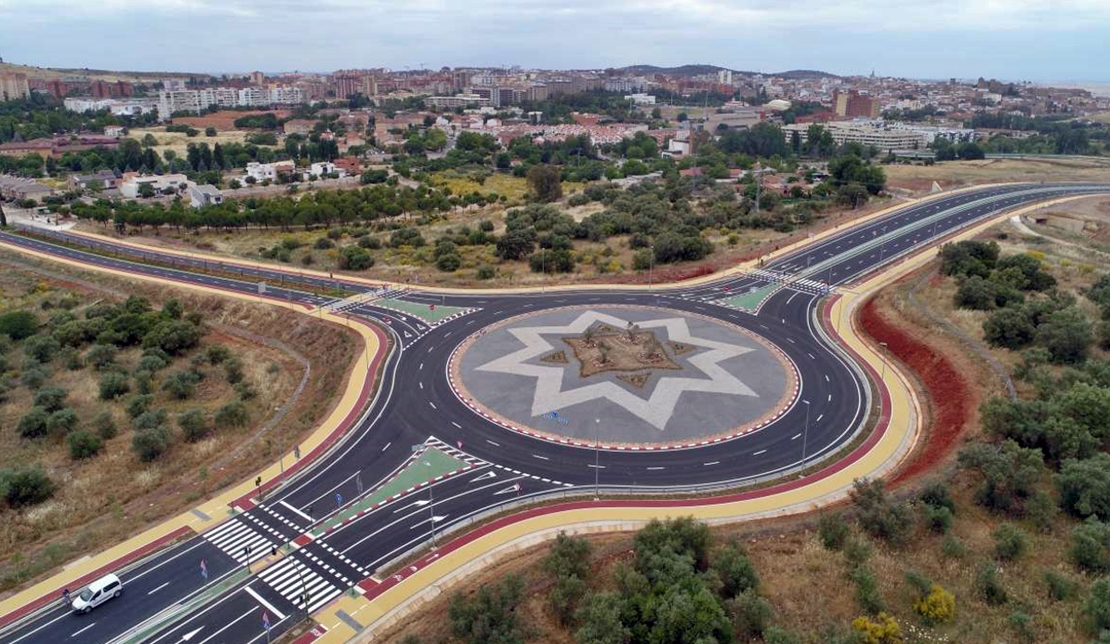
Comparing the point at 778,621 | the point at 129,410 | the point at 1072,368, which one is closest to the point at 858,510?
the point at 778,621

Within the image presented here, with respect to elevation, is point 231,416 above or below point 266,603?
above

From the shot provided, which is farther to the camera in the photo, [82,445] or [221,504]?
[82,445]

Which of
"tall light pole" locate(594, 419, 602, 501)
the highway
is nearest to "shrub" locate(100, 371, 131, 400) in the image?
the highway

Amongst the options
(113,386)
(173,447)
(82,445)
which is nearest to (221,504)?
(173,447)

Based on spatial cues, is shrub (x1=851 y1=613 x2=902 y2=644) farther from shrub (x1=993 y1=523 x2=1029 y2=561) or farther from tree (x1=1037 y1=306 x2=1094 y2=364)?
tree (x1=1037 y1=306 x2=1094 y2=364)

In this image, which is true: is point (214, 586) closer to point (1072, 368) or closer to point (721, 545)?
point (721, 545)

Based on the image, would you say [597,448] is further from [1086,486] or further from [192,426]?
[192,426]

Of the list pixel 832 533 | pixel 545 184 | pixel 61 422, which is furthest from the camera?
pixel 545 184
